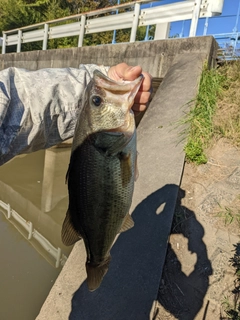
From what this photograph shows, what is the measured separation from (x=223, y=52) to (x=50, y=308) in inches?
218

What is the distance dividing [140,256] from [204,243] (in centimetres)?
66

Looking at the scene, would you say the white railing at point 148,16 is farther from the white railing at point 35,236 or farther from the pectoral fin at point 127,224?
the pectoral fin at point 127,224

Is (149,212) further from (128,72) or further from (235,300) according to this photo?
(128,72)

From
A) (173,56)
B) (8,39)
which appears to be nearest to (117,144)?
(173,56)

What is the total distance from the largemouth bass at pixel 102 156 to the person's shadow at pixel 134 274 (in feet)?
4.77

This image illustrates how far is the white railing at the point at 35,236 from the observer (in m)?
4.36

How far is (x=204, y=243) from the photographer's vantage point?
2992 millimetres

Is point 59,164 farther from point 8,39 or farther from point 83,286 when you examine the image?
point 8,39

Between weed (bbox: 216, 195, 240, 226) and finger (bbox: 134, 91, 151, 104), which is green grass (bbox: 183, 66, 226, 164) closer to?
weed (bbox: 216, 195, 240, 226)

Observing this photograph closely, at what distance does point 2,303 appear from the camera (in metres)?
3.52

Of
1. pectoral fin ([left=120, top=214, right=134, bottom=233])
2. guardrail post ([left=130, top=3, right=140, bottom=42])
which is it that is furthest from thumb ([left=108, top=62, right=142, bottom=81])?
guardrail post ([left=130, top=3, right=140, bottom=42])

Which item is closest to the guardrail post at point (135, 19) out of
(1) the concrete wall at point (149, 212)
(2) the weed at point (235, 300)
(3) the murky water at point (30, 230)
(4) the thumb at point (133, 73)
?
(1) the concrete wall at point (149, 212)

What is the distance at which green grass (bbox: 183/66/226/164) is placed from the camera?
12.5 ft

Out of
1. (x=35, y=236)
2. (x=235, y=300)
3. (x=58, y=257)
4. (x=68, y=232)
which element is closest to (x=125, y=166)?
(x=68, y=232)
